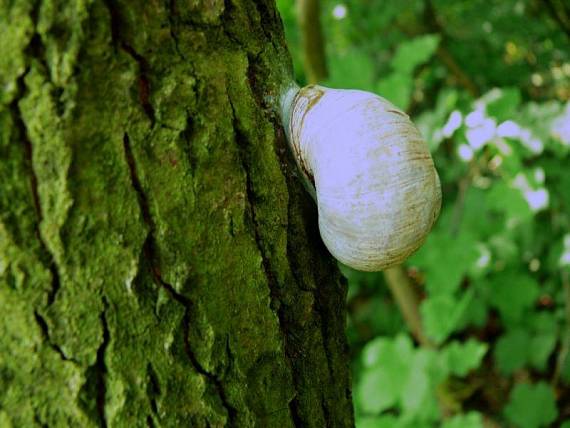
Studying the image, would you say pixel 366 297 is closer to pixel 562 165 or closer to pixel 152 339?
pixel 562 165

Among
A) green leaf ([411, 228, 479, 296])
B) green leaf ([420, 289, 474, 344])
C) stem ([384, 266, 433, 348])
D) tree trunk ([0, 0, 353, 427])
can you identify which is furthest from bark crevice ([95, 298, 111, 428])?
stem ([384, 266, 433, 348])

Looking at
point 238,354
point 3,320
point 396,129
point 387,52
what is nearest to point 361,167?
point 396,129

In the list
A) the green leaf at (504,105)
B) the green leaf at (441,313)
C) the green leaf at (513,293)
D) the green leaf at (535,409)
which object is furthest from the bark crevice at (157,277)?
the green leaf at (513,293)

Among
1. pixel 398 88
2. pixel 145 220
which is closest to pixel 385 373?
pixel 398 88

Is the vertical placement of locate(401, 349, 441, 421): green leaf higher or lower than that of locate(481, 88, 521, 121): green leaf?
lower

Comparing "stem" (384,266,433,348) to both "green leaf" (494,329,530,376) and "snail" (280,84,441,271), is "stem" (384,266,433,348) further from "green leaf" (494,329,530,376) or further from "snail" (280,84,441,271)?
"snail" (280,84,441,271)

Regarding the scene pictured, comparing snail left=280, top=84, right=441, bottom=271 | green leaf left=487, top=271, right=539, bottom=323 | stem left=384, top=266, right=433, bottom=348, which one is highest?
snail left=280, top=84, right=441, bottom=271

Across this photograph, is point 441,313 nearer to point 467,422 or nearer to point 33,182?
point 467,422
